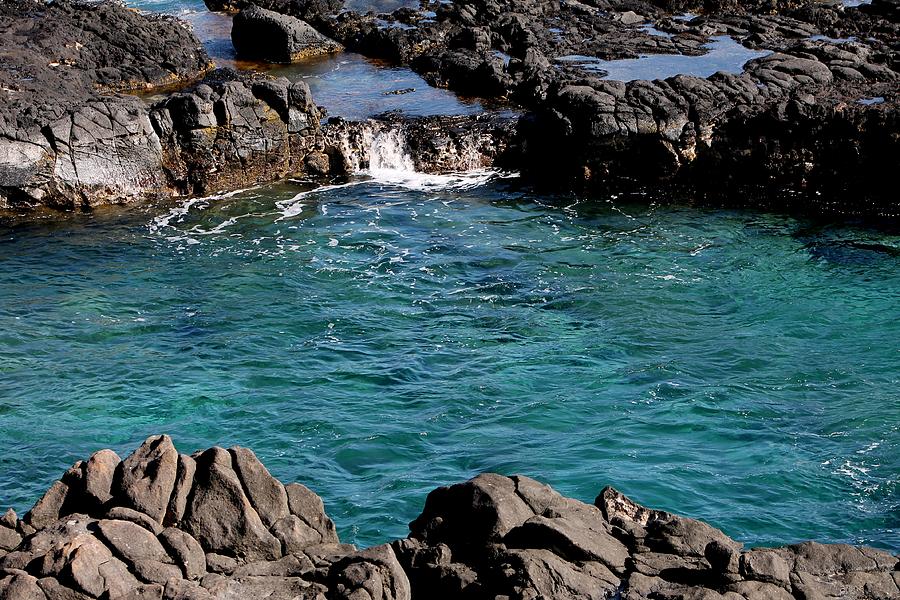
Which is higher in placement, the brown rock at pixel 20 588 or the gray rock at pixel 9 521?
the brown rock at pixel 20 588

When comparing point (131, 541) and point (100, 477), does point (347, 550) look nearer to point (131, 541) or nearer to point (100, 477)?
point (131, 541)

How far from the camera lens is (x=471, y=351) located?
22.4m

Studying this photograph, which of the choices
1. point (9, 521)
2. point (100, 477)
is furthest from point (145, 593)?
point (9, 521)

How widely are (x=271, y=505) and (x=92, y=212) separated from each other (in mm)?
20078

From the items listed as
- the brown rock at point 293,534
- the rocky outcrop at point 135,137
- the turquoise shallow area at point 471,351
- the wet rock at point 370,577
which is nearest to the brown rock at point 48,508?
the brown rock at point 293,534

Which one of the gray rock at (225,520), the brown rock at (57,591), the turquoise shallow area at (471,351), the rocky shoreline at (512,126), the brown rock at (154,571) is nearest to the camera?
the brown rock at (57,591)

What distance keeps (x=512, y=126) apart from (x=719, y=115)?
6.90 m

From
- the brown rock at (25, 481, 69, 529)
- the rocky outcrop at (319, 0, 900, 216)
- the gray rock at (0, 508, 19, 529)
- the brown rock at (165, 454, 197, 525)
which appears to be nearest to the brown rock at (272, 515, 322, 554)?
the brown rock at (165, 454, 197, 525)

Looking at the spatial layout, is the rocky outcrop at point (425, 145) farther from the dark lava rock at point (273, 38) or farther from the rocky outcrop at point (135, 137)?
the dark lava rock at point (273, 38)

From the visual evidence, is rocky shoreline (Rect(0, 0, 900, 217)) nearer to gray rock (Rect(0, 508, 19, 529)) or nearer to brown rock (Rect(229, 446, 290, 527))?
gray rock (Rect(0, 508, 19, 529))

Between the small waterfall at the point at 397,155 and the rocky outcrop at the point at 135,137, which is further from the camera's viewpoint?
the small waterfall at the point at 397,155

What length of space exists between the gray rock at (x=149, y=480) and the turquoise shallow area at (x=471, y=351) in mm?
4232

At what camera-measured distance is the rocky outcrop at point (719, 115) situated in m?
30.2

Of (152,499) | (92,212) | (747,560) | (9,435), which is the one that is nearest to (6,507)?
(9,435)
